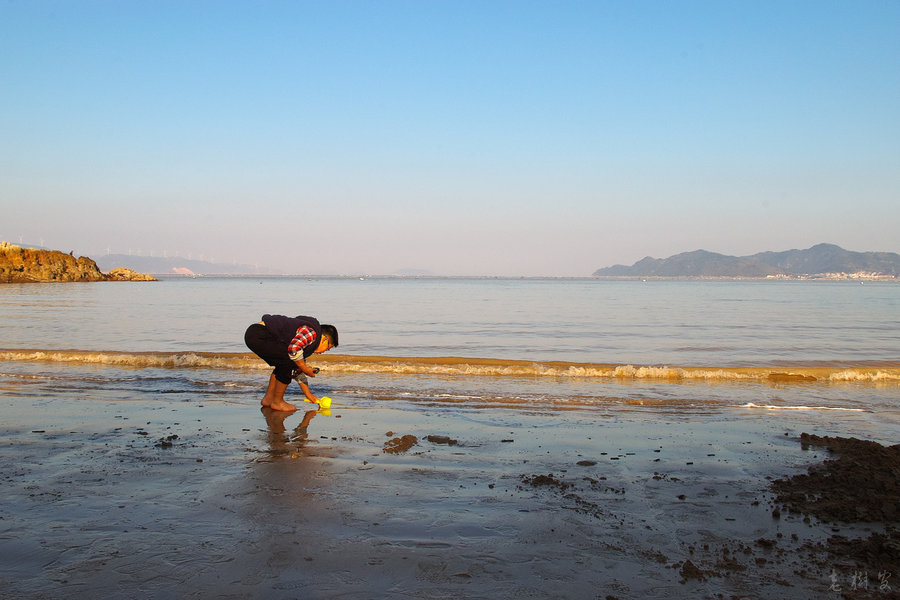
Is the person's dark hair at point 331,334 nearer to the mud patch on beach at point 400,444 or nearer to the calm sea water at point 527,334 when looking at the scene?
the mud patch on beach at point 400,444

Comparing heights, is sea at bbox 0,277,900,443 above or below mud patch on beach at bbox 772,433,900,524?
below

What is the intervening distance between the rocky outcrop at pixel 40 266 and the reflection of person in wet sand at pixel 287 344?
3048 inches

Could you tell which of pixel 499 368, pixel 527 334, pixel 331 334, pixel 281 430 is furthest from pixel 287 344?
pixel 527 334

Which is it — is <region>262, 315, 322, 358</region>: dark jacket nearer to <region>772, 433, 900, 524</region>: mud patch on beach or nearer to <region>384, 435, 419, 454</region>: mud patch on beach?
<region>384, 435, 419, 454</region>: mud patch on beach

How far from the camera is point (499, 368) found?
14.0 meters

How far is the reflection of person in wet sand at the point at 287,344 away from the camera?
314 inches

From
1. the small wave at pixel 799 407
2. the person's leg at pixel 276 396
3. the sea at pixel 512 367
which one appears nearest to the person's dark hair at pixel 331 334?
the person's leg at pixel 276 396

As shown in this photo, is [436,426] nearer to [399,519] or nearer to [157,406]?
[399,519]

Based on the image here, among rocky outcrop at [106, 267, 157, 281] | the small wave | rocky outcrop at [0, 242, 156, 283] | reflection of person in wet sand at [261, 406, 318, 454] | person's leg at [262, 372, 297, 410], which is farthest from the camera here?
rocky outcrop at [106, 267, 157, 281]

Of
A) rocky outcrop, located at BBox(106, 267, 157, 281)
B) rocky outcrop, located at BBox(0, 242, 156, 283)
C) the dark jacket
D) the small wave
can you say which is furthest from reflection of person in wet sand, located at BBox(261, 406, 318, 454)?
rocky outcrop, located at BBox(106, 267, 157, 281)

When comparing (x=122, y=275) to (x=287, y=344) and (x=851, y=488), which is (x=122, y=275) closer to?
(x=287, y=344)

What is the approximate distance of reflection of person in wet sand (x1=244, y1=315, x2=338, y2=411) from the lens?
7984 mm

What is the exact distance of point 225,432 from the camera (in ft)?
24.5

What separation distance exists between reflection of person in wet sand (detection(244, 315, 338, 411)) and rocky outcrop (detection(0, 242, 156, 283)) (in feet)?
254
